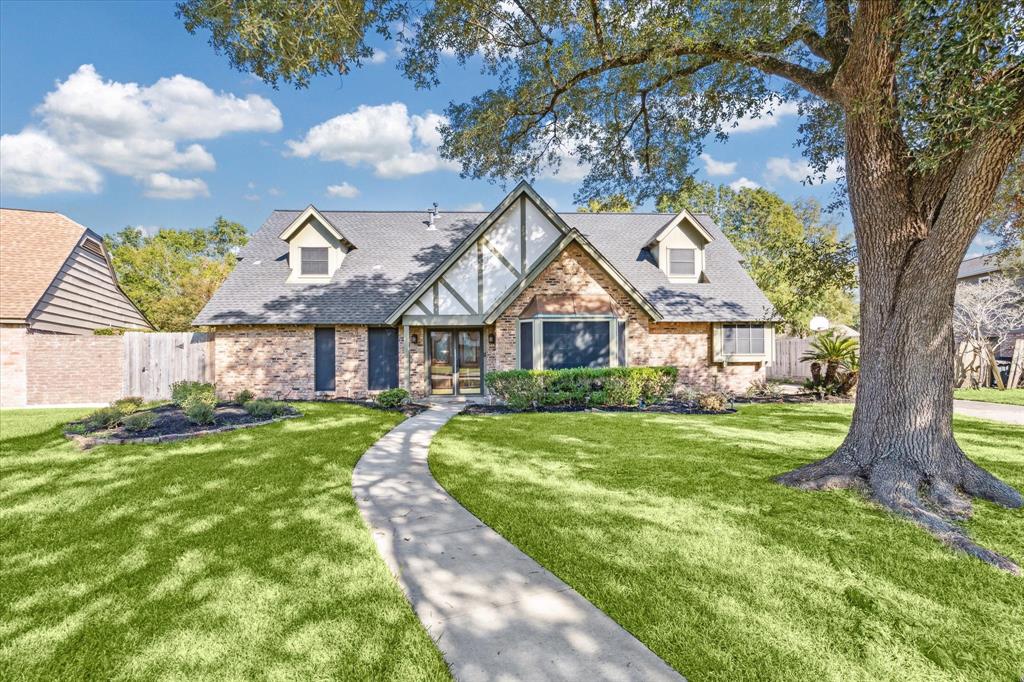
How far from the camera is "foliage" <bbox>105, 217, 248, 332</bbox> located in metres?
27.1

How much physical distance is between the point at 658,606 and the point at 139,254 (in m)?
42.3

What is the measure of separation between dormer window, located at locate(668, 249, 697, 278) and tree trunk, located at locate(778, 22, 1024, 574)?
40.6 ft

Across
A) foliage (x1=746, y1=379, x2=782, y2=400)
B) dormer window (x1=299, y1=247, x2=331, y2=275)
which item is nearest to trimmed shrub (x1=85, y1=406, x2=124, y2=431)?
dormer window (x1=299, y1=247, x2=331, y2=275)

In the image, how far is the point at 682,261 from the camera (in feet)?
58.5

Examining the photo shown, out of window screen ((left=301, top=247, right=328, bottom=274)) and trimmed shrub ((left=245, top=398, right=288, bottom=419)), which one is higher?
window screen ((left=301, top=247, right=328, bottom=274))

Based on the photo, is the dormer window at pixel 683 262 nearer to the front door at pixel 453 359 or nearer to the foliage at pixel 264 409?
the front door at pixel 453 359

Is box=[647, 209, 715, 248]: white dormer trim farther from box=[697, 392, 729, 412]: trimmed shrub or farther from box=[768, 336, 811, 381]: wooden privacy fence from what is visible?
box=[768, 336, 811, 381]: wooden privacy fence

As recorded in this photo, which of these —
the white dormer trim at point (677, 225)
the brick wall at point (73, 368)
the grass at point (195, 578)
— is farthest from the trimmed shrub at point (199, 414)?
the white dormer trim at point (677, 225)

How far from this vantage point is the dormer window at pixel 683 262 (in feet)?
58.4

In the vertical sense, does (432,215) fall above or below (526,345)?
above

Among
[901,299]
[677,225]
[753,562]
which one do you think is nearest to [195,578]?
[753,562]

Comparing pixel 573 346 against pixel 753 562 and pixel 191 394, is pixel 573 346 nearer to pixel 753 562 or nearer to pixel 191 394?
pixel 191 394

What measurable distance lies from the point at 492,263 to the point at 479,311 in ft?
5.55

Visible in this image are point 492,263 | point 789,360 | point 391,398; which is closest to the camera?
point 391,398
